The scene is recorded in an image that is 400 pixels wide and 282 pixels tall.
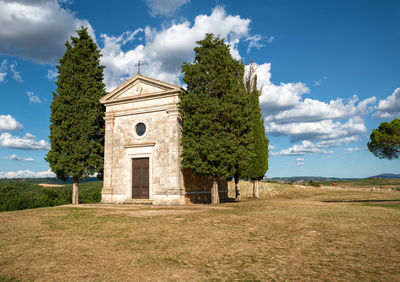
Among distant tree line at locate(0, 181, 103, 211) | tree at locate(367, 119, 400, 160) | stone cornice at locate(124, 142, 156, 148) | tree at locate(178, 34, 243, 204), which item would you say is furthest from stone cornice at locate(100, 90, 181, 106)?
tree at locate(367, 119, 400, 160)

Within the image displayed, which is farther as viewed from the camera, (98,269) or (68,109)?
(68,109)

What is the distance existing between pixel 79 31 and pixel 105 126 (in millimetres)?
8354

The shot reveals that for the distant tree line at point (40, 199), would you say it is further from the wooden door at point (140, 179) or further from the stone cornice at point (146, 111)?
the stone cornice at point (146, 111)

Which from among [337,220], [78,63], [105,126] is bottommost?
[337,220]

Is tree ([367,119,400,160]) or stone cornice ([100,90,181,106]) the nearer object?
stone cornice ([100,90,181,106])

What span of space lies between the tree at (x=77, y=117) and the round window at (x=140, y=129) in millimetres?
3363

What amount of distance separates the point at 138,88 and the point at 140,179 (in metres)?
7.01

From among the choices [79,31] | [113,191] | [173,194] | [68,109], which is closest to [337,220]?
[173,194]

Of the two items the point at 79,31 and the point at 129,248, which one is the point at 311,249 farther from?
the point at 79,31

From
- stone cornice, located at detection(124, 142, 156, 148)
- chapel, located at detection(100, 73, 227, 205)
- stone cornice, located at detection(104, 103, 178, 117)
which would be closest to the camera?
chapel, located at detection(100, 73, 227, 205)

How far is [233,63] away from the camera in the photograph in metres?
19.7

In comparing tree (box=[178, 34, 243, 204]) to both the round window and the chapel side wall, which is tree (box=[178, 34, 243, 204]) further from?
the chapel side wall

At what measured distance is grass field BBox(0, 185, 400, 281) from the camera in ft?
17.3

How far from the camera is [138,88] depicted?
21.5 m
